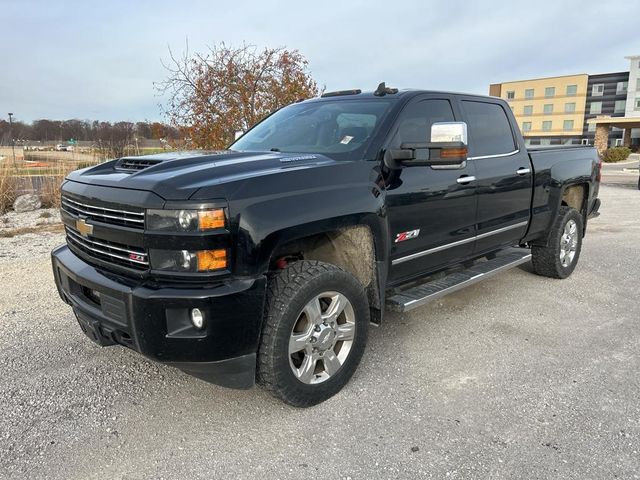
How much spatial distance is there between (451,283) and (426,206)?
0.78 metres

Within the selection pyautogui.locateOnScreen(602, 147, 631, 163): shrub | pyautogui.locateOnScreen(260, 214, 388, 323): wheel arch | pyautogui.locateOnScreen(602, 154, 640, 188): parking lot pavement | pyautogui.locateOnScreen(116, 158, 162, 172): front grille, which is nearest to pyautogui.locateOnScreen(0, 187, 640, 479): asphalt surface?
pyautogui.locateOnScreen(260, 214, 388, 323): wheel arch

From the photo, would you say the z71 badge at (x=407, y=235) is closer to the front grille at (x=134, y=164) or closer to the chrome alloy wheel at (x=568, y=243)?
the front grille at (x=134, y=164)

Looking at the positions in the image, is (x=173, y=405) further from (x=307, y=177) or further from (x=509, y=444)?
(x=509, y=444)

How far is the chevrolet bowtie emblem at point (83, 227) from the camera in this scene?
293 cm

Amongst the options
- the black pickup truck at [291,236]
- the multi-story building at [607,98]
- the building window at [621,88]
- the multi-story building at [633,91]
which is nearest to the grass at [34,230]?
the black pickup truck at [291,236]

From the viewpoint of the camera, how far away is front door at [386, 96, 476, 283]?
11.3 feet

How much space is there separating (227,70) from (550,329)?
739 centimetres

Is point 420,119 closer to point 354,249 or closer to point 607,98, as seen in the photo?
point 354,249

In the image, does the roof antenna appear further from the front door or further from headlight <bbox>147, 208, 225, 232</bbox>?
headlight <bbox>147, 208, 225, 232</bbox>

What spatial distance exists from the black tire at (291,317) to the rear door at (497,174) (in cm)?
173

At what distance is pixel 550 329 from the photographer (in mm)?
4297

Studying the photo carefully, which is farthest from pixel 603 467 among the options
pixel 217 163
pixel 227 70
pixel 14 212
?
pixel 14 212

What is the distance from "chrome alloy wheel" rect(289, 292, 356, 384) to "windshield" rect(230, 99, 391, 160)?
100 centimetres

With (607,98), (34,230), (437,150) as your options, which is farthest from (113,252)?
(607,98)
